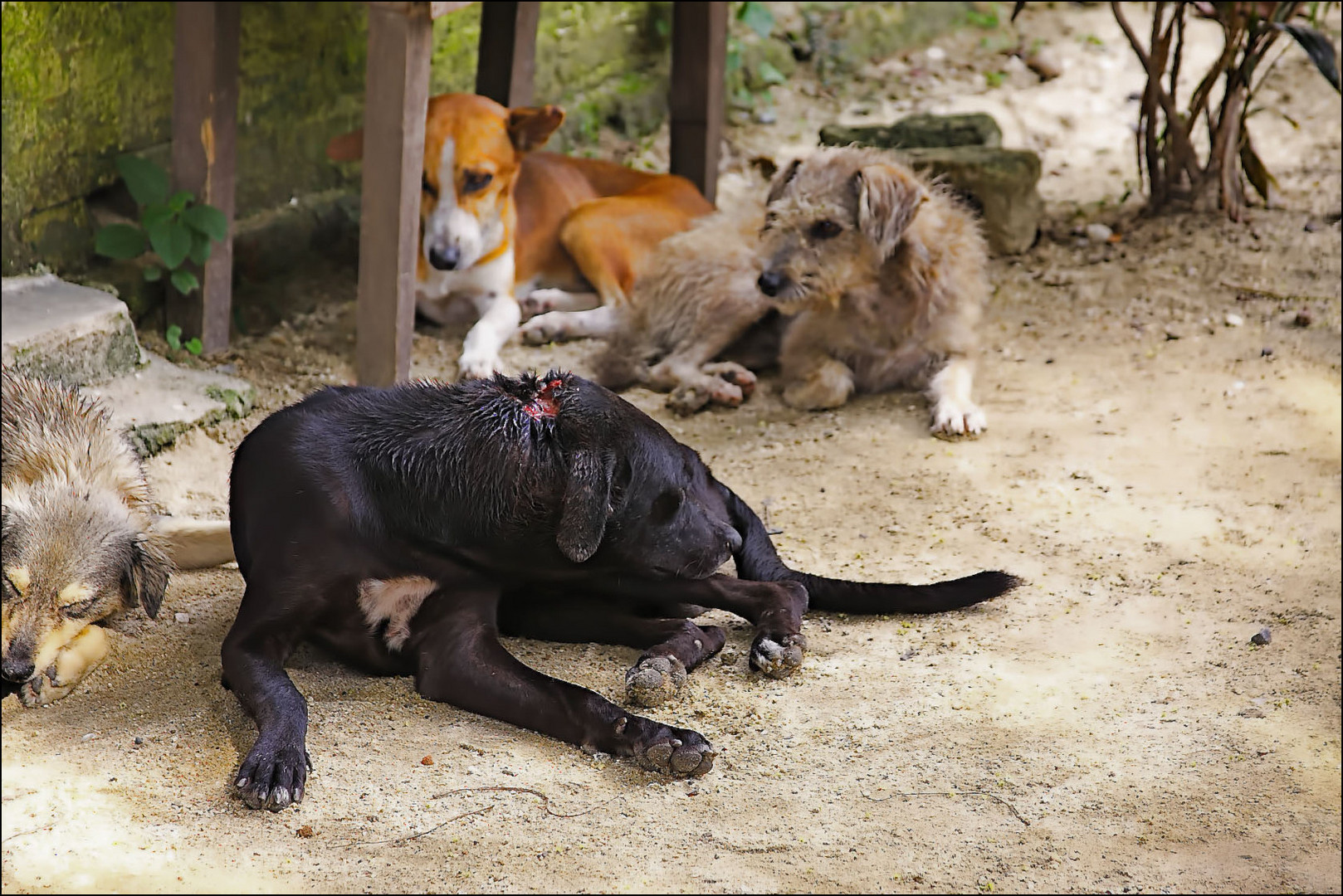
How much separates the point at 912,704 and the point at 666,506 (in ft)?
2.36

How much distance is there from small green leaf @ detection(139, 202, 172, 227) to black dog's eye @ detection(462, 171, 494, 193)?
3.78 feet

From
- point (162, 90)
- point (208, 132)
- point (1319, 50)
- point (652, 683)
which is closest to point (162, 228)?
point (208, 132)

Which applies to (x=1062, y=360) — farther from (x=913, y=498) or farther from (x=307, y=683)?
(x=307, y=683)

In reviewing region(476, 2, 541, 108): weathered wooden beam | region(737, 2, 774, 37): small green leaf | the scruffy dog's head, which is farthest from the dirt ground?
region(737, 2, 774, 37): small green leaf

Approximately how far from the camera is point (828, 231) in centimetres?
505

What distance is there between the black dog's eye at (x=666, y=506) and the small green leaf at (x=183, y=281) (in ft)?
8.76

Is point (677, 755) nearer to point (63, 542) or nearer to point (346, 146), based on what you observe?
point (63, 542)

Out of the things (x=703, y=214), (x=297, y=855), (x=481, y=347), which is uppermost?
(x=703, y=214)

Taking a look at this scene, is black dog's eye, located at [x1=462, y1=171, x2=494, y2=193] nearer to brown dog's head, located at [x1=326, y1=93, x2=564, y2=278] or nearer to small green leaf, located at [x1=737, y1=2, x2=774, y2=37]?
brown dog's head, located at [x1=326, y1=93, x2=564, y2=278]

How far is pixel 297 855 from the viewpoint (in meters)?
2.31

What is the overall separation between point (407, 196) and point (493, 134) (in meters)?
0.77

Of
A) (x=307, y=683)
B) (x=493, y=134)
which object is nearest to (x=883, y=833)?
(x=307, y=683)

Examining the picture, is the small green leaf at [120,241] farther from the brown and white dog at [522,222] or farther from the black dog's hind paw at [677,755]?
the black dog's hind paw at [677,755]

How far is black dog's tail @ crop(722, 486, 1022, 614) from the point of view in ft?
11.3
